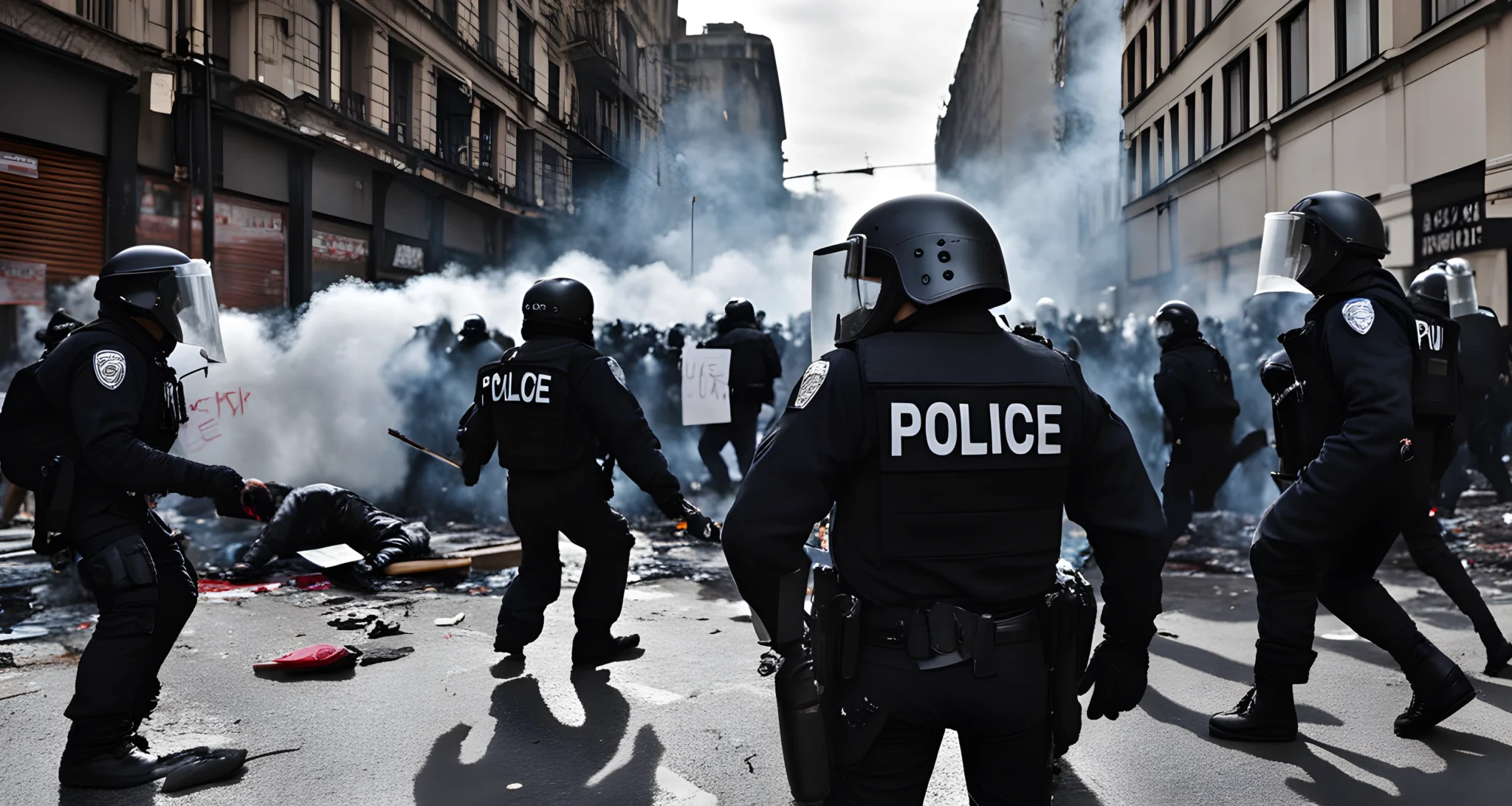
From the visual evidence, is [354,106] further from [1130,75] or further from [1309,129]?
[1130,75]

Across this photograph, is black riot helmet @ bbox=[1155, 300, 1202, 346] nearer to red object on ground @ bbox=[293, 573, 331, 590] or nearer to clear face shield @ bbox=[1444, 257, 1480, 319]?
clear face shield @ bbox=[1444, 257, 1480, 319]

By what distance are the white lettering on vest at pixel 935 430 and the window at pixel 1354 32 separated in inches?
609

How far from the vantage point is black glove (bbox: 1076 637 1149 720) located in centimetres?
210

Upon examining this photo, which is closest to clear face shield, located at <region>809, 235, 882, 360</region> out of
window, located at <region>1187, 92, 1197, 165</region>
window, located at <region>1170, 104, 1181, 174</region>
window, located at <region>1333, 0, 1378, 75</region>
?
window, located at <region>1333, 0, 1378, 75</region>

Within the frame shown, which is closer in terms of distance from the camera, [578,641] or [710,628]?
[578,641]

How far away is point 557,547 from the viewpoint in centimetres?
459

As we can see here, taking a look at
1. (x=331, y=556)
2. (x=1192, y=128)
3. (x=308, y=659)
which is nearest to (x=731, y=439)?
(x=331, y=556)

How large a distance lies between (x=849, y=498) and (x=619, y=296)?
19.3 metres

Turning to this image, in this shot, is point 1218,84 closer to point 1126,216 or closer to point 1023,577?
point 1126,216

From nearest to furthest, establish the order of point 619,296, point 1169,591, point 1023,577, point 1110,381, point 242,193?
1. point 1023,577
2. point 1169,591
3. point 1110,381
4. point 242,193
5. point 619,296

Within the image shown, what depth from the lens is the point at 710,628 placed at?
5.40 metres

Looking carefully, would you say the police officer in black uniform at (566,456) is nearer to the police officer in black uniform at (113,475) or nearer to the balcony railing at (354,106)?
the police officer in black uniform at (113,475)

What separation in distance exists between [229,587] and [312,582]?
46 cm

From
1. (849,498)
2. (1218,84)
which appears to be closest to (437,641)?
(849,498)
